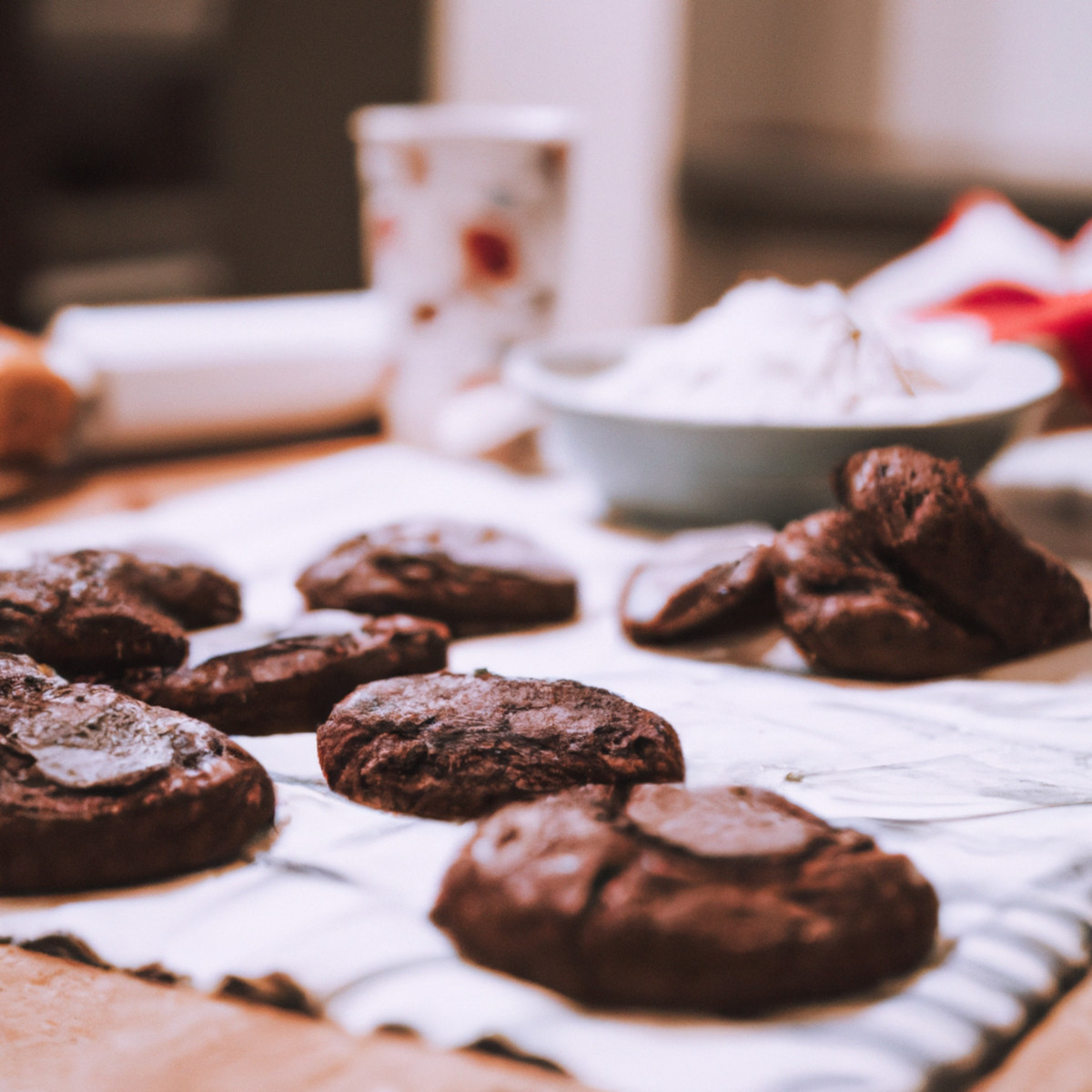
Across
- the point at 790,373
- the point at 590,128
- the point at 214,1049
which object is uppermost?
the point at 590,128

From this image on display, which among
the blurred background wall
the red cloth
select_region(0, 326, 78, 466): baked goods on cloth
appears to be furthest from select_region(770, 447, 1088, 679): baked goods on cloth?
the blurred background wall

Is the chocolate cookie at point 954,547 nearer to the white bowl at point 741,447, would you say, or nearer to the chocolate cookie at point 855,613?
the chocolate cookie at point 855,613

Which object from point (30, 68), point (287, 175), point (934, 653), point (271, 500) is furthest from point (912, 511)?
point (287, 175)

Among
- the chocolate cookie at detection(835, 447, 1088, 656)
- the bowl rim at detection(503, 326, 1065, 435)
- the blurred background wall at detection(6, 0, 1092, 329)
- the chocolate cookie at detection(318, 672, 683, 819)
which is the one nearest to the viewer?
the chocolate cookie at detection(318, 672, 683, 819)

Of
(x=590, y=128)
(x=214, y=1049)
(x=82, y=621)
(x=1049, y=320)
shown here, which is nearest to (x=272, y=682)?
(x=82, y=621)

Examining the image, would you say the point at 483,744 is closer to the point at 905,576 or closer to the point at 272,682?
the point at 272,682

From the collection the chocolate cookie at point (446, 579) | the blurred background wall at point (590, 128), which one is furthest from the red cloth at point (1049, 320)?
the blurred background wall at point (590, 128)

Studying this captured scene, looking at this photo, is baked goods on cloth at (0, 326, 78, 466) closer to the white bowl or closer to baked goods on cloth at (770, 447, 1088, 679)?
the white bowl
